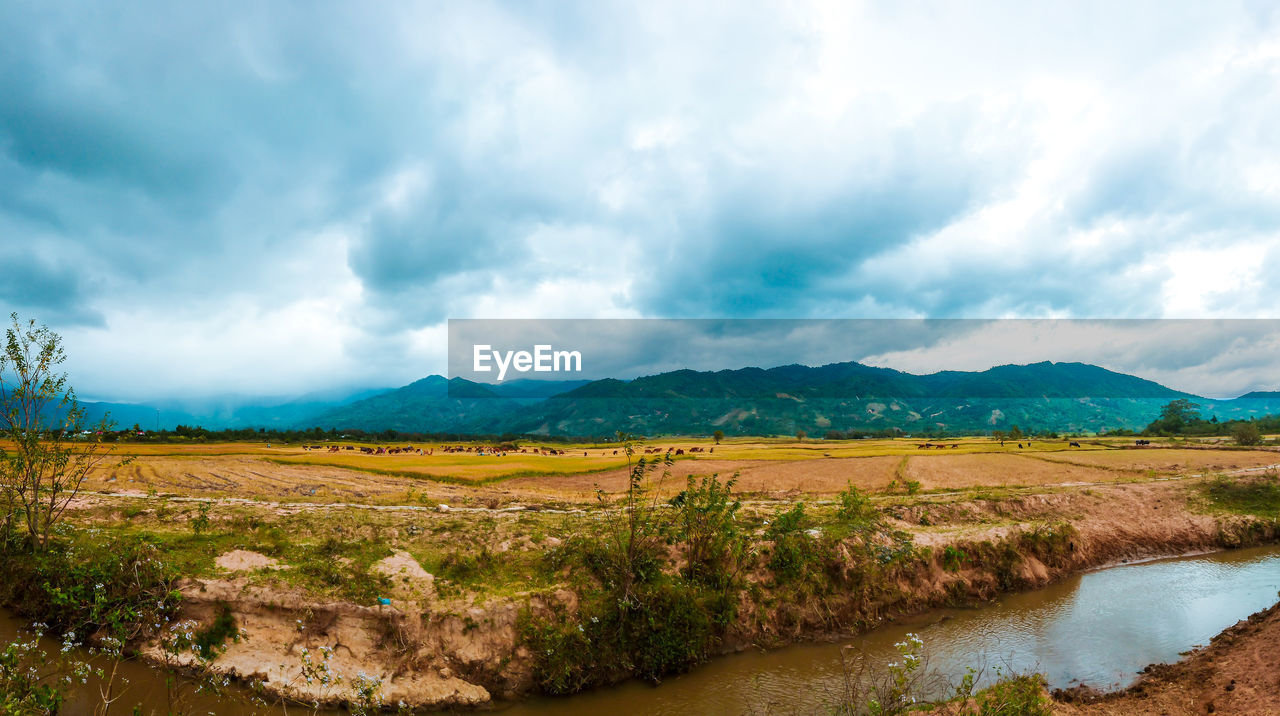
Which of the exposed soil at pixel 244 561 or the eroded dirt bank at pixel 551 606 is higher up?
the exposed soil at pixel 244 561

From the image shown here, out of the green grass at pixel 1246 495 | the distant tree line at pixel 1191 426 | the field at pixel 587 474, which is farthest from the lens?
the distant tree line at pixel 1191 426

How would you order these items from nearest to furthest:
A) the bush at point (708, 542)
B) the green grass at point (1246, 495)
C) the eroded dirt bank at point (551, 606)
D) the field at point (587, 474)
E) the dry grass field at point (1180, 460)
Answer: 1. the eroded dirt bank at point (551, 606)
2. the bush at point (708, 542)
3. the green grass at point (1246, 495)
4. the field at point (587, 474)
5. the dry grass field at point (1180, 460)

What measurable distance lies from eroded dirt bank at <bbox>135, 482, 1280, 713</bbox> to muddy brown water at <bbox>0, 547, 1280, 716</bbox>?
636 millimetres

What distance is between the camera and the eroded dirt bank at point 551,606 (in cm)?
1318

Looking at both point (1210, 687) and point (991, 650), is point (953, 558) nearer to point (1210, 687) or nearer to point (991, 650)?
point (991, 650)

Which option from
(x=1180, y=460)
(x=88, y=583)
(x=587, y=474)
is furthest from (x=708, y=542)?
(x=1180, y=460)

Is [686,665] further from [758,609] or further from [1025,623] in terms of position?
[1025,623]

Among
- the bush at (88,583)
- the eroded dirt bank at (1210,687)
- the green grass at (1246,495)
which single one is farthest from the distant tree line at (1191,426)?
the bush at (88,583)

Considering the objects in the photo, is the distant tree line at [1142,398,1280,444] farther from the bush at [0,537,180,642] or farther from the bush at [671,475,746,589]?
the bush at [0,537,180,642]

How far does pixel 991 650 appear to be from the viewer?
15.8 meters

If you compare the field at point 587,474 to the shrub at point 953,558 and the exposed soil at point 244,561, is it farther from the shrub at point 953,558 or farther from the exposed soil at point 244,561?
the shrub at point 953,558

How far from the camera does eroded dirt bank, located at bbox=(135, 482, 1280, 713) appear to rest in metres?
13.2

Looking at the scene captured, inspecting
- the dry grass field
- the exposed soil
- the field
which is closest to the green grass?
the field

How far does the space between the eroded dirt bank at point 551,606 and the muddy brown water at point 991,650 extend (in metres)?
0.64
